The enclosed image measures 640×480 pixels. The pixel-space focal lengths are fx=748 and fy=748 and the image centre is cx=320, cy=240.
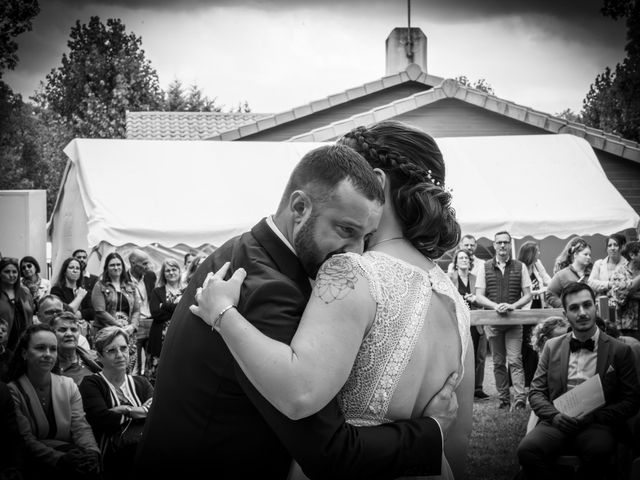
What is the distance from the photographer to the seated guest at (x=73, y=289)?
31.4 ft

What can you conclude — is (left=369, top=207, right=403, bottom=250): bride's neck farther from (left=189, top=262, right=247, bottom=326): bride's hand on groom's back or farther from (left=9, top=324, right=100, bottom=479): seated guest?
(left=9, top=324, right=100, bottom=479): seated guest

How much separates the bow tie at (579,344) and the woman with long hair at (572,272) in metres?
3.30

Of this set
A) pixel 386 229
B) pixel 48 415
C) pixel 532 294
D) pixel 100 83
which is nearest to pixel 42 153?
pixel 100 83

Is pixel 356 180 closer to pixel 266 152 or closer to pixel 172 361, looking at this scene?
pixel 172 361

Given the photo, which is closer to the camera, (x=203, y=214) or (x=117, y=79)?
(x=203, y=214)

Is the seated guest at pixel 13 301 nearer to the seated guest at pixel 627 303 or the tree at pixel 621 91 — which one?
the seated guest at pixel 627 303

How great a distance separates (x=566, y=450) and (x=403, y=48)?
16.4 m

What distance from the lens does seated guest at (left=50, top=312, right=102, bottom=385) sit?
634cm

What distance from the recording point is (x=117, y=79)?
42188 millimetres

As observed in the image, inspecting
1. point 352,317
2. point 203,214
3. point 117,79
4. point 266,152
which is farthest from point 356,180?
point 117,79

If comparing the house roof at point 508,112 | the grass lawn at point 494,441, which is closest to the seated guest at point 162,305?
the grass lawn at point 494,441

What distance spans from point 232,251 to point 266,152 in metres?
11.9

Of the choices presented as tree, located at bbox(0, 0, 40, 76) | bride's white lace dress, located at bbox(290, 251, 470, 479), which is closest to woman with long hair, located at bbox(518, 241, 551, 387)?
bride's white lace dress, located at bbox(290, 251, 470, 479)

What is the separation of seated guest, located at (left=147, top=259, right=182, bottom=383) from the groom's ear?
7.21 metres
